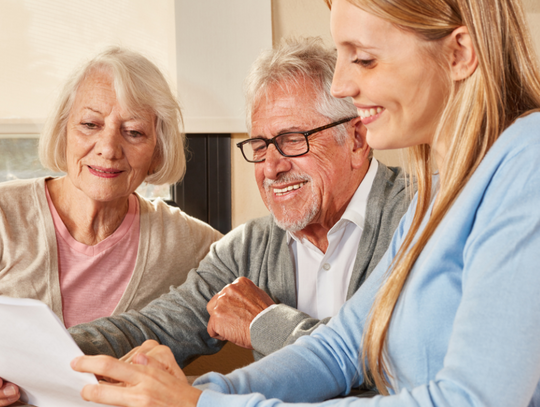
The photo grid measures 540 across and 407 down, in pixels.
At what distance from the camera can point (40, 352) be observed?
78 centimetres

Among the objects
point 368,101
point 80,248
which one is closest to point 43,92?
point 80,248

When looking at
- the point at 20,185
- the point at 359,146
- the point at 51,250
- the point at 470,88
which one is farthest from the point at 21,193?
the point at 470,88

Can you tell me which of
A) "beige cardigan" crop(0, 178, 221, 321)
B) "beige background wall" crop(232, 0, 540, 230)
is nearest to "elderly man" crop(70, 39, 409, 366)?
"beige cardigan" crop(0, 178, 221, 321)

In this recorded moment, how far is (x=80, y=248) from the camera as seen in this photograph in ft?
5.31

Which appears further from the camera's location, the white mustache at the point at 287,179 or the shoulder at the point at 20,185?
the shoulder at the point at 20,185

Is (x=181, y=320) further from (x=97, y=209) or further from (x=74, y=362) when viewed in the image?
(x=74, y=362)

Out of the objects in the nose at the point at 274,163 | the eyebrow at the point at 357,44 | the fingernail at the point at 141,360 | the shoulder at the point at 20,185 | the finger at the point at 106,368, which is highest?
the eyebrow at the point at 357,44

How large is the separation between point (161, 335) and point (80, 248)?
17.8 inches

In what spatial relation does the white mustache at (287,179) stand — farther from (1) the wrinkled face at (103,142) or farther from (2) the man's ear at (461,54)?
(2) the man's ear at (461,54)

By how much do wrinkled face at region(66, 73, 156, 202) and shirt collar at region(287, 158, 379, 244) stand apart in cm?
55

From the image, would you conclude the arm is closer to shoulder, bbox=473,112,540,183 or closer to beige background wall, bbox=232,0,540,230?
shoulder, bbox=473,112,540,183

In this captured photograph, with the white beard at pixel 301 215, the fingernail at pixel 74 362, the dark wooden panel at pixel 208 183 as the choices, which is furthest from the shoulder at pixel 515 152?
the dark wooden panel at pixel 208 183

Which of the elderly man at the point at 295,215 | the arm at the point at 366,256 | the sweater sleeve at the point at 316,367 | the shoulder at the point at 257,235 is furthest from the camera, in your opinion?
the shoulder at the point at 257,235

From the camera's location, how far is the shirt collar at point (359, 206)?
137cm
